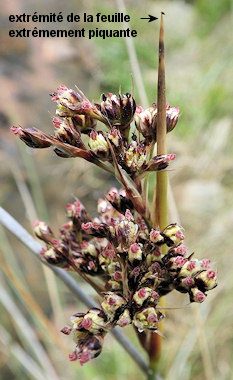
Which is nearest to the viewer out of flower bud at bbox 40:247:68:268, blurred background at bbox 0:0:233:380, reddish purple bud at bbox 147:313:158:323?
reddish purple bud at bbox 147:313:158:323

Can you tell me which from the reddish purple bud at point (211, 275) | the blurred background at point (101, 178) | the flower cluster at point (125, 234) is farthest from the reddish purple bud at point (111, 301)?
the blurred background at point (101, 178)

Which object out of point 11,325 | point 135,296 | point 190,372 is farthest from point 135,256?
point 11,325

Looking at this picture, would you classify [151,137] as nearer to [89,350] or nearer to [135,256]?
[135,256]

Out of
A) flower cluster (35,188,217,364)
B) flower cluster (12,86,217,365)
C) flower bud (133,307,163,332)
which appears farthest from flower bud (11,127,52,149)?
flower bud (133,307,163,332)

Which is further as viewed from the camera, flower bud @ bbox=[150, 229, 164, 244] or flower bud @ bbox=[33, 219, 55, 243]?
flower bud @ bbox=[33, 219, 55, 243]

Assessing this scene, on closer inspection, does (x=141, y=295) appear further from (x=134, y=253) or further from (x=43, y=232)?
(x=43, y=232)

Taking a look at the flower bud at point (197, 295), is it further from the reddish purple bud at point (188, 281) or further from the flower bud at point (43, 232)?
the flower bud at point (43, 232)

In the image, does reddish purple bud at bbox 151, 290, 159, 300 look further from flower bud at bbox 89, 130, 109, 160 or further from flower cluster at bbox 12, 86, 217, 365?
flower bud at bbox 89, 130, 109, 160
